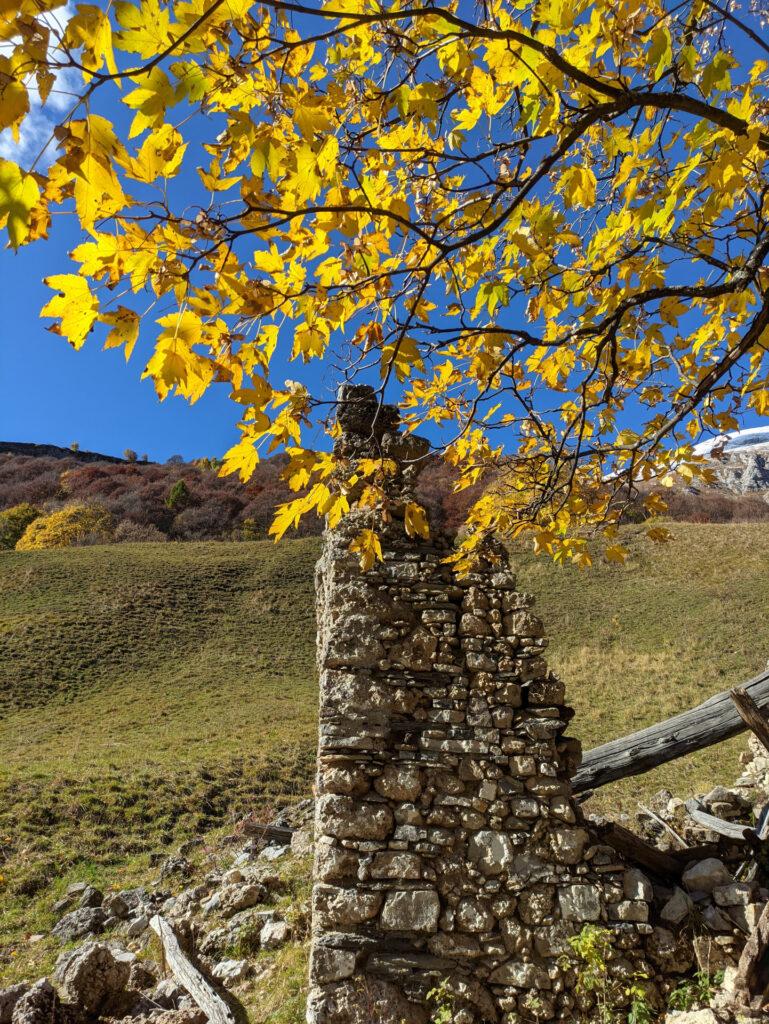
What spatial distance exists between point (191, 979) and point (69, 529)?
4200cm

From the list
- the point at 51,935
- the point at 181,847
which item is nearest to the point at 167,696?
the point at 181,847

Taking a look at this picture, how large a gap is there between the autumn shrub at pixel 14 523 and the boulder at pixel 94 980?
42.8 meters

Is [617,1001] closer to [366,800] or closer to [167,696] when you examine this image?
[366,800]

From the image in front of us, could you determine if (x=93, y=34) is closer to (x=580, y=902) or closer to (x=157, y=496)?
(x=580, y=902)

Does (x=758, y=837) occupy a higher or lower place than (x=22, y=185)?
lower

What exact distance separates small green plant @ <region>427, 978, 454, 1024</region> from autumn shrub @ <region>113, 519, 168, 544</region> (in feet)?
134

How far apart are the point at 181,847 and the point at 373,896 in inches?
277

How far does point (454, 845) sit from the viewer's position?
143 inches

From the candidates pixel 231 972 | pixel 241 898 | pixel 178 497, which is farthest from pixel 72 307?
pixel 178 497

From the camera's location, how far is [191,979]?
14.6ft

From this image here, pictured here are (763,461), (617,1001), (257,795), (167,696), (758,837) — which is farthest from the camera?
(763,461)

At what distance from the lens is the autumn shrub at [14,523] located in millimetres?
41344

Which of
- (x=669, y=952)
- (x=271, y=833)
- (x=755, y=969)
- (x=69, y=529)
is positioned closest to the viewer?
(x=755, y=969)

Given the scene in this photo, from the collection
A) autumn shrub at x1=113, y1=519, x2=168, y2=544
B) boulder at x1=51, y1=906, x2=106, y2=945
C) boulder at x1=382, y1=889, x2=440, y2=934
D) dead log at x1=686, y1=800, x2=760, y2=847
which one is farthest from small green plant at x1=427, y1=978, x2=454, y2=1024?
autumn shrub at x1=113, y1=519, x2=168, y2=544
